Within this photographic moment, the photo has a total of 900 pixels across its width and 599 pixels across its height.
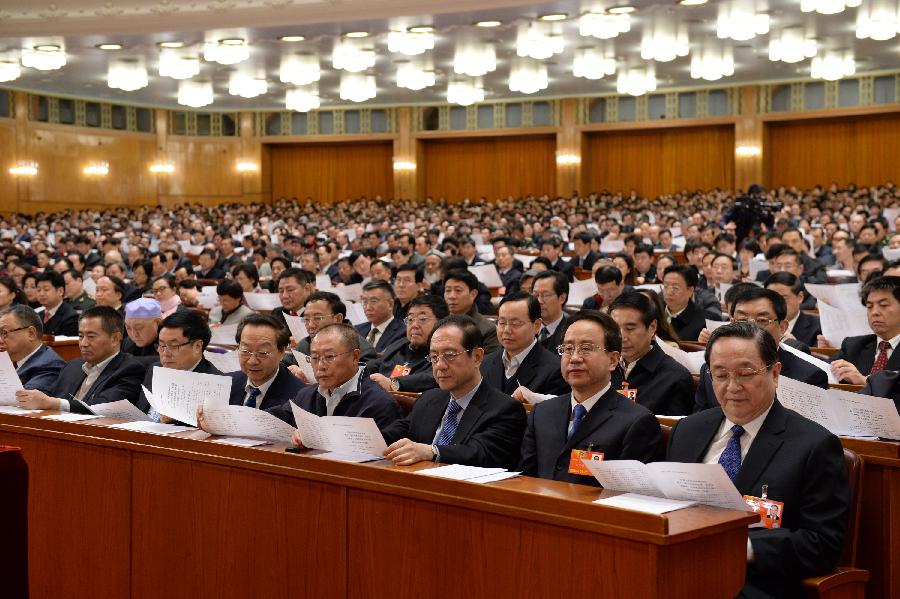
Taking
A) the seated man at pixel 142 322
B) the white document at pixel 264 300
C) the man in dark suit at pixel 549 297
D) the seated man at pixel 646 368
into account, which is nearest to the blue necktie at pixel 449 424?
the seated man at pixel 646 368

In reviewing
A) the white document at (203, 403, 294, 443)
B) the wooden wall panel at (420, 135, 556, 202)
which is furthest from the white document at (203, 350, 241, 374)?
the wooden wall panel at (420, 135, 556, 202)

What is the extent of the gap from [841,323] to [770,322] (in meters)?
1.56

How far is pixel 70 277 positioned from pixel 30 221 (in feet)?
44.7

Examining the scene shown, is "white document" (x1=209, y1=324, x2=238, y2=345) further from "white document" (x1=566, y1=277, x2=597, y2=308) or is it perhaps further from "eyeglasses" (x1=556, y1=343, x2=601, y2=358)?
"eyeglasses" (x1=556, y1=343, x2=601, y2=358)

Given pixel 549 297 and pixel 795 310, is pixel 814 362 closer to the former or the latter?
pixel 795 310

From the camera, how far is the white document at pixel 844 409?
11.4 ft

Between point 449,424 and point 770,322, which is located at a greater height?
point 770,322

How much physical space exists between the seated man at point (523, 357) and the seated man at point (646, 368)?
37 centimetres

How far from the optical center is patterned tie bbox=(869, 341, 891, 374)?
507cm

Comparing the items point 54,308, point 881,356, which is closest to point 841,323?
point 881,356

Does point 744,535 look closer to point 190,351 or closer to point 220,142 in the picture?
point 190,351

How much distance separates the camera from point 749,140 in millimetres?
24562

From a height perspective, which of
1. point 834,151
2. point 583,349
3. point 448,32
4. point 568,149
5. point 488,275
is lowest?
point 583,349

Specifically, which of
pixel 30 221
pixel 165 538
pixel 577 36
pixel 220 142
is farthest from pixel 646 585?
pixel 220 142
